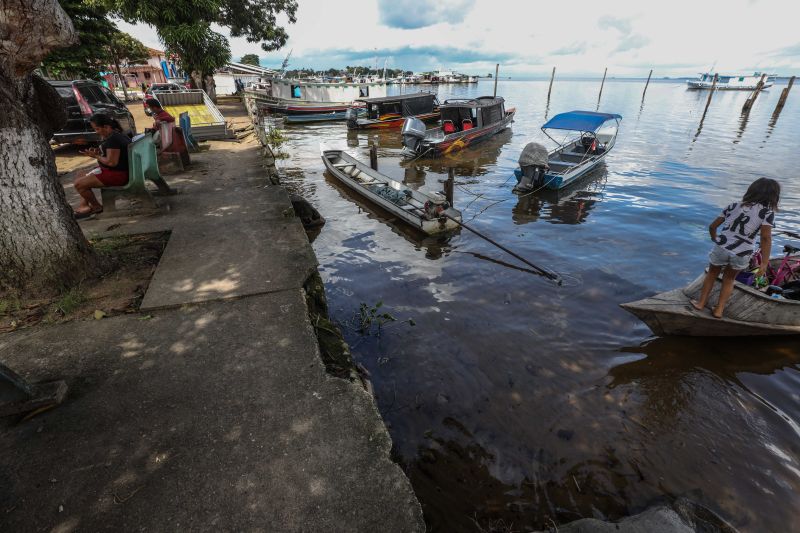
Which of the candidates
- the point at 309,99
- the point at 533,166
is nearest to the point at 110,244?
the point at 533,166

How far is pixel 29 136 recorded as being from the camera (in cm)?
376

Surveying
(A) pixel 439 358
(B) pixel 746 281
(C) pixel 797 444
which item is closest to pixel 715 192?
(B) pixel 746 281

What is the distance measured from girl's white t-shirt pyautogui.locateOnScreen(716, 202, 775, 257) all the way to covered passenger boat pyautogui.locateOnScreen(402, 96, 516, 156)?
13.8m

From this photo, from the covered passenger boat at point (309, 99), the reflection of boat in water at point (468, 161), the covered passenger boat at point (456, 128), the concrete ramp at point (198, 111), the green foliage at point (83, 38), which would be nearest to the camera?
the concrete ramp at point (198, 111)

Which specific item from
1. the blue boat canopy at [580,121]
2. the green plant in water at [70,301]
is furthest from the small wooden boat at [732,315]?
the blue boat canopy at [580,121]

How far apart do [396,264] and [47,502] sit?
6234 millimetres

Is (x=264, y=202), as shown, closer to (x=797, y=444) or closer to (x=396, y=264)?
(x=396, y=264)

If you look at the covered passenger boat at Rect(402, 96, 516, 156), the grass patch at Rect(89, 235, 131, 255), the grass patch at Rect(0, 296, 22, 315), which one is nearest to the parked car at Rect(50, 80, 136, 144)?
the grass patch at Rect(89, 235, 131, 255)

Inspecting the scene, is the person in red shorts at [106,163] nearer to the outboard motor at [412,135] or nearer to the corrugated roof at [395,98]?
the outboard motor at [412,135]

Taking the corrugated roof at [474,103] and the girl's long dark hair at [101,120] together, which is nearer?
the girl's long dark hair at [101,120]

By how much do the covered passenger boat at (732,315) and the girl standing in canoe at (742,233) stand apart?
0.17 m

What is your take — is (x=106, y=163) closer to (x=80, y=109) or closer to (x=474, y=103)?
(x=80, y=109)

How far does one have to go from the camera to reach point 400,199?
33.4 ft

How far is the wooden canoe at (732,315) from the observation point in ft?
15.7
